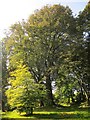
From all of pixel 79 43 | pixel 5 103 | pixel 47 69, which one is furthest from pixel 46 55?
pixel 5 103

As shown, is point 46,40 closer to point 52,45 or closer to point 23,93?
point 52,45

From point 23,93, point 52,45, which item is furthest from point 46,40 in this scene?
point 23,93

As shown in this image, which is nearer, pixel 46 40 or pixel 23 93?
pixel 23 93

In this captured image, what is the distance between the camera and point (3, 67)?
→ 112 feet

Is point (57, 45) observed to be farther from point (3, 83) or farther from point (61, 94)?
point (61, 94)

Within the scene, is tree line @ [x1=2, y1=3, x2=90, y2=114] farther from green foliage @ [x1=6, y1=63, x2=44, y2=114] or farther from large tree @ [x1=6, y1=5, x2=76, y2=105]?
green foliage @ [x1=6, y1=63, x2=44, y2=114]

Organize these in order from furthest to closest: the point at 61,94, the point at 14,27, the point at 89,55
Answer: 1. the point at 61,94
2. the point at 14,27
3. the point at 89,55

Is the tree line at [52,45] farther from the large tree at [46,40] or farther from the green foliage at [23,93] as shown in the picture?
the green foliage at [23,93]

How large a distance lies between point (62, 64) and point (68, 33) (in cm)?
335

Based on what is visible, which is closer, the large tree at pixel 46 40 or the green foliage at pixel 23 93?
the green foliage at pixel 23 93

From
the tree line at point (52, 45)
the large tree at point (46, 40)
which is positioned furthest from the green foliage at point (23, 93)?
the large tree at point (46, 40)

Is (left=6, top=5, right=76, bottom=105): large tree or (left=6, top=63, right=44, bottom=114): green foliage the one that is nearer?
(left=6, top=63, right=44, bottom=114): green foliage

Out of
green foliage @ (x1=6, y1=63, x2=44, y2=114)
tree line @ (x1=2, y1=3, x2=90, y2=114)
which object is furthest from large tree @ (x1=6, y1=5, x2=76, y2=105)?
green foliage @ (x1=6, y1=63, x2=44, y2=114)

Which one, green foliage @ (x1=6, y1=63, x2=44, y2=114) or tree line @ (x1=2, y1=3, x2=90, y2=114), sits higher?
tree line @ (x1=2, y1=3, x2=90, y2=114)
